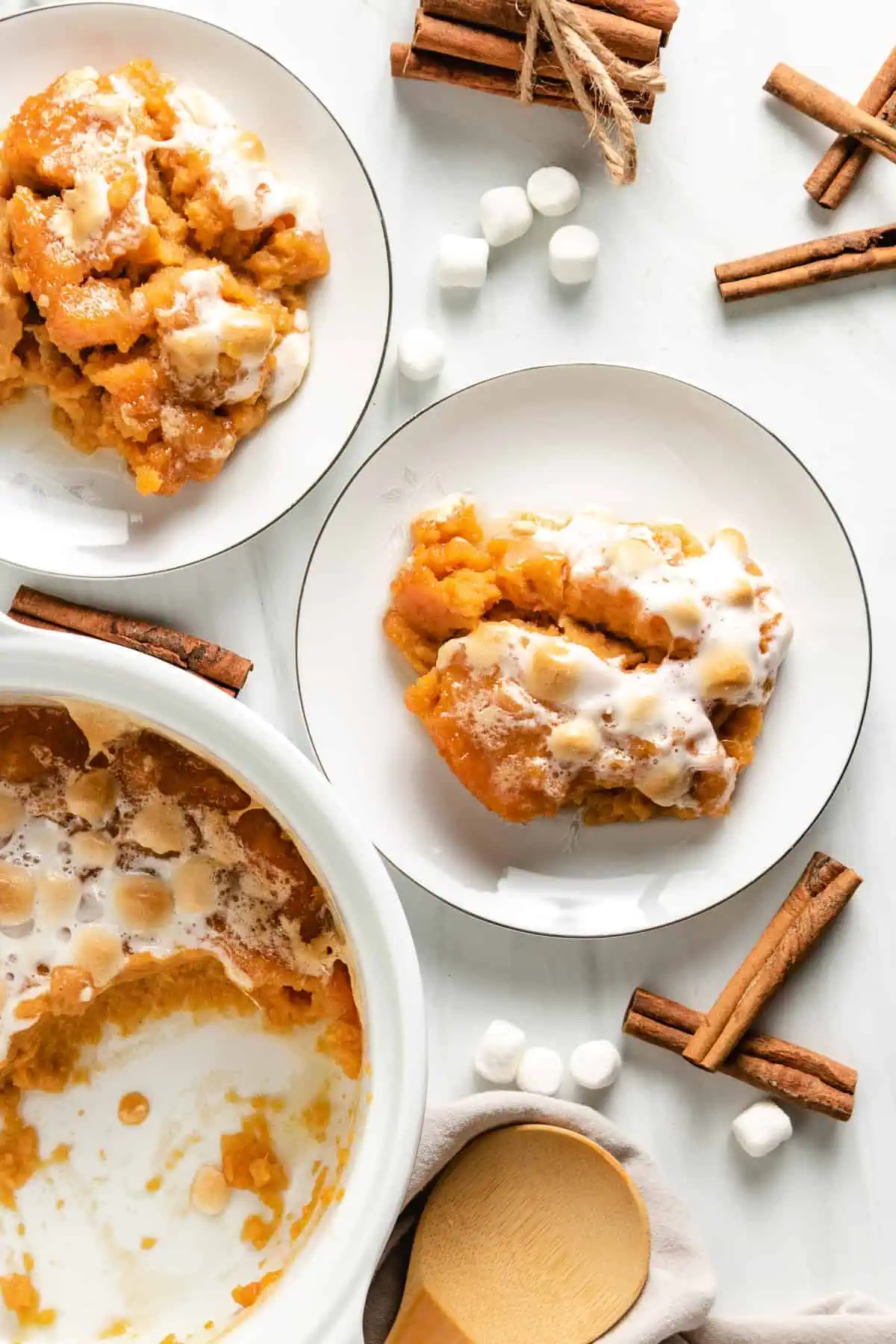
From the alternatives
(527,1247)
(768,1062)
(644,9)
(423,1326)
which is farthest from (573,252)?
(423,1326)

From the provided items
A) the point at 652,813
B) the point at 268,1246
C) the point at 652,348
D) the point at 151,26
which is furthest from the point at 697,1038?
the point at 151,26

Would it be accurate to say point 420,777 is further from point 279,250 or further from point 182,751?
point 279,250

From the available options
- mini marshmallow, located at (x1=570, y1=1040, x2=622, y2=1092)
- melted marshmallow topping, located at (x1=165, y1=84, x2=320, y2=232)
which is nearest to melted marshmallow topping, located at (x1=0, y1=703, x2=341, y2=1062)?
mini marshmallow, located at (x1=570, y1=1040, x2=622, y2=1092)

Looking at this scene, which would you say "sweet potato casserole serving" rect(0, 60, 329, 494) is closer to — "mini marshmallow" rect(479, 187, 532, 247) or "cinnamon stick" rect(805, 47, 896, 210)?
"mini marshmallow" rect(479, 187, 532, 247)

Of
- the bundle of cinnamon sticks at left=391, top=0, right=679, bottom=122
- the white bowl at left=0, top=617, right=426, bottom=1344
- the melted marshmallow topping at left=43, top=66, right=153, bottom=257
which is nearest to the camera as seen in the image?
the white bowl at left=0, top=617, right=426, bottom=1344

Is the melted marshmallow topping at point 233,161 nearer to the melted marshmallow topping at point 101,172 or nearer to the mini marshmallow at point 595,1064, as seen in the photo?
the melted marshmallow topping at point 101,172

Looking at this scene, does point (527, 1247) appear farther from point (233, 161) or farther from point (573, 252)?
point (233, 161)

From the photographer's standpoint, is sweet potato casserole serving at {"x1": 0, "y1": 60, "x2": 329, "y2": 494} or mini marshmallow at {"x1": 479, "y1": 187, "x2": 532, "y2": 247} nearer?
sweet potato casserole serving at {"x1": 0, "y1": 60, "x2": 329, "y2": 494}
